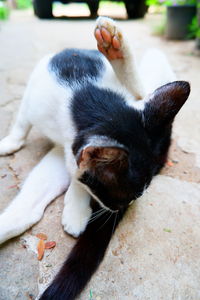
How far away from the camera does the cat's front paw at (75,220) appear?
1246 mm

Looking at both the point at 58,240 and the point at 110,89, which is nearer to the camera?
the point at 58,240

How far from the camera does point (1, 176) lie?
154 centimetres

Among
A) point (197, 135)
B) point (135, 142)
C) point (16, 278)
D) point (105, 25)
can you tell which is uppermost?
point (105, 25)

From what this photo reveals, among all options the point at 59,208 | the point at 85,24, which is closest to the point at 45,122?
the point at 59,208

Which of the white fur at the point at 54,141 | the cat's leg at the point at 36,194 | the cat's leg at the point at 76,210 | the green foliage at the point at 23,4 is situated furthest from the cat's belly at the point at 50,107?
the green foliage at the point at 23,4

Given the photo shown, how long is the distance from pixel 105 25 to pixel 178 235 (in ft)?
3.17

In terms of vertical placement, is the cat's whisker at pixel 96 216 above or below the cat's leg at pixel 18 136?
below

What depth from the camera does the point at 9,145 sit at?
1.68 metres

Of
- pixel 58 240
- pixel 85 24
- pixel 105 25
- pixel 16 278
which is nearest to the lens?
pixel 16 278

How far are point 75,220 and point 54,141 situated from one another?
45 cm

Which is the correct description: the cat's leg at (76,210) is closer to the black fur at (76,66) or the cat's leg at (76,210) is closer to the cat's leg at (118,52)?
the black fur at (76,66)

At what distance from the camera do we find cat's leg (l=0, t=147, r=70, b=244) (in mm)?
1223

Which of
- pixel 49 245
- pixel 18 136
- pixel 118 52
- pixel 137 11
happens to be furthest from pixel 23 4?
pixel 49 245

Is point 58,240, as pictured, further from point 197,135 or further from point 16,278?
point 197,135
